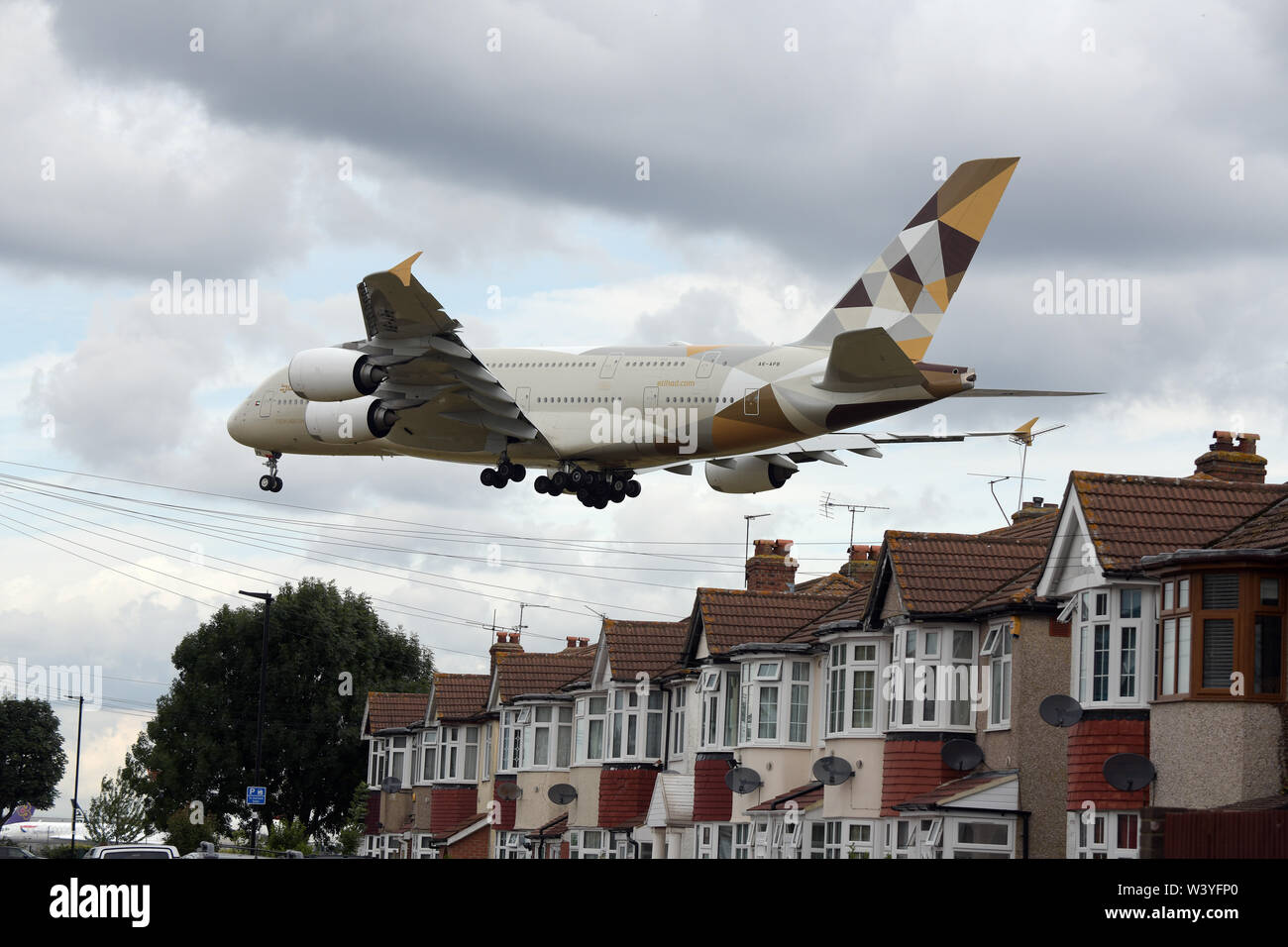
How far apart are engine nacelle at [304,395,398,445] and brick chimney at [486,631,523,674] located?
3505cm

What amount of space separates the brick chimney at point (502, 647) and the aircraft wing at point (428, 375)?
37148 mm

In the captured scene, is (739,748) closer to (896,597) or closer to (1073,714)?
(896,597)

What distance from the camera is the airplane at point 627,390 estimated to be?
127 ft

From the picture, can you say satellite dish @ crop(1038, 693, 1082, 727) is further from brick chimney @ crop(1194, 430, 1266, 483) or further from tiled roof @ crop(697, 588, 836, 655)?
tiled roof @ crop(697, 588, 836, 655)

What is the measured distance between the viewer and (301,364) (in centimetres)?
4219

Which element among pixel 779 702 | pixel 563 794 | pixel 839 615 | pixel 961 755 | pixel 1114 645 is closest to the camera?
pixel 1114 645

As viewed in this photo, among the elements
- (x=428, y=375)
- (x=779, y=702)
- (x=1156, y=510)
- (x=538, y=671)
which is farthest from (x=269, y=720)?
(x=1156, y=510)

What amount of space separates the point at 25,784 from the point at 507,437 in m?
130

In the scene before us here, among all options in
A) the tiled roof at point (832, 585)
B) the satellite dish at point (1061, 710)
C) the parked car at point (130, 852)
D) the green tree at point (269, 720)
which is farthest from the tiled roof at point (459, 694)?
the satellite dish at point (1061, 710)

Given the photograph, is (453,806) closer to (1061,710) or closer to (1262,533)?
(1061,710)

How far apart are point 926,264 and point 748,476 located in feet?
25.1

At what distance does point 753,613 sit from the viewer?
5244 cm

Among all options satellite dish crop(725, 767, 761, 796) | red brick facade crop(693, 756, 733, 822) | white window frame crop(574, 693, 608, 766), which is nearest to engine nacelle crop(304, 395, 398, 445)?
satellite dish crop(725, 767, 761, 796)
